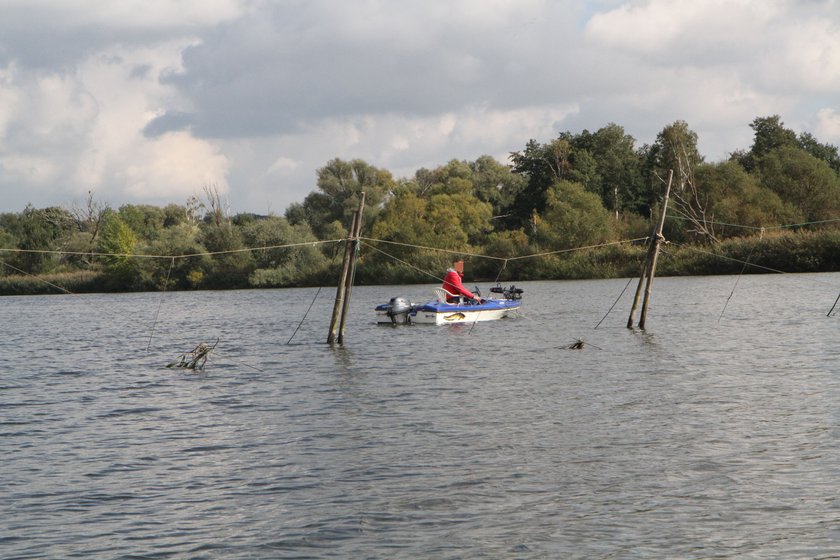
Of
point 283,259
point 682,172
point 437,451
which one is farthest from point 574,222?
point 437,451

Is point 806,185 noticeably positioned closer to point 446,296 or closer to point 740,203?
point 740,203

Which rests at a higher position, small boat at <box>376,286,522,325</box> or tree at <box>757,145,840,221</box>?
tree at <box>757,145,840,221</box>

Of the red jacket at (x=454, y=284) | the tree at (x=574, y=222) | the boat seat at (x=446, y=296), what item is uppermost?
the tree at (x=574, y=222)

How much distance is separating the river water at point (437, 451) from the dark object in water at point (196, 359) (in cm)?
36

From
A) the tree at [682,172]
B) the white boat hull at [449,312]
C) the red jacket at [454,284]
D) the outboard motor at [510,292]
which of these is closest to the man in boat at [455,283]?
the red jacket at [454,284]

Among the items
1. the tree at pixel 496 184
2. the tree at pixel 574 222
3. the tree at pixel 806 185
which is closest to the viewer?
the tree at pixel 806 185

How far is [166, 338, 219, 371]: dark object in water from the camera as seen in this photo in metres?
27.6

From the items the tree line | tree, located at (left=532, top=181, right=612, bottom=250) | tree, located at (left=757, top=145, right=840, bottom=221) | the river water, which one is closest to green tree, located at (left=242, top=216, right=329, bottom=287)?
the tree line

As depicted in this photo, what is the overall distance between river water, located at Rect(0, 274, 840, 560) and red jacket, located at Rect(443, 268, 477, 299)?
5306 millimetres

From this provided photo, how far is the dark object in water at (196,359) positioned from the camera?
27589 millimetres

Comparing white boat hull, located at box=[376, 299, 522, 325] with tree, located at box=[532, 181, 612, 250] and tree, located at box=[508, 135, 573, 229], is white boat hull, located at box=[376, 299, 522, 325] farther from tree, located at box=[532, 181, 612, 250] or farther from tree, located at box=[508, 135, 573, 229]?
tree, located at box=[508, 135, 573, 229]

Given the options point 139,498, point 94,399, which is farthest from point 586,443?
point 94,399

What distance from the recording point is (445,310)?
38906 mm

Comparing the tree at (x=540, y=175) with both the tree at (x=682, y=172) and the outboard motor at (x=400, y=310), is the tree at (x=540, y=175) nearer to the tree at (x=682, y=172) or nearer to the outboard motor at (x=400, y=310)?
the tree at (x=682, y=172)
